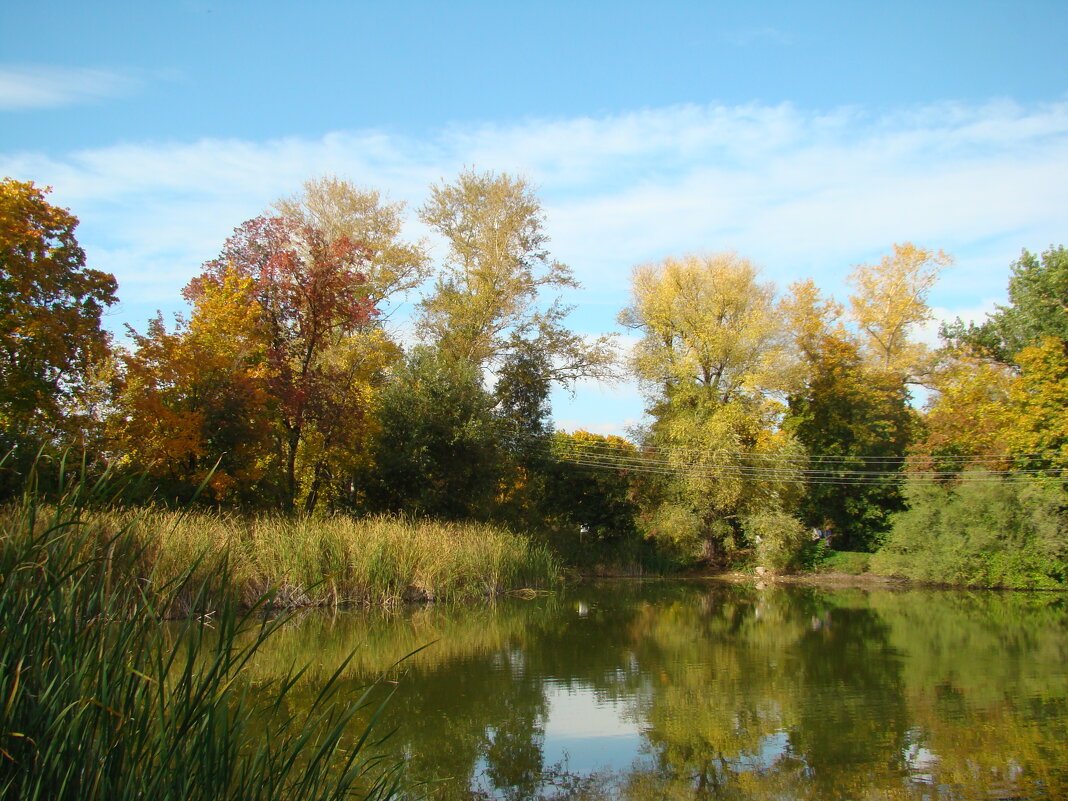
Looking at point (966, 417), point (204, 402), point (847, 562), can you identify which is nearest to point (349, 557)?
point (204, 402)

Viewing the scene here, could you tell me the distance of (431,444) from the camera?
2220cm

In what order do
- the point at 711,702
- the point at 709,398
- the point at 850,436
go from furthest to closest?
the point at 850,436 < the point at 709,398 < the point at 711,702

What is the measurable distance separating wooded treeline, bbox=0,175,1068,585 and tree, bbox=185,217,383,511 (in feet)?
0.25

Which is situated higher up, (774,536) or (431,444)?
(431,444)

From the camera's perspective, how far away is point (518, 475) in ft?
91.2

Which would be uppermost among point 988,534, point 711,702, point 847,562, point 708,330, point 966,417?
point 708,330

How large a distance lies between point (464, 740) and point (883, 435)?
26.2m

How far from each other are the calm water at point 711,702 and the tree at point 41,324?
21.8 feet

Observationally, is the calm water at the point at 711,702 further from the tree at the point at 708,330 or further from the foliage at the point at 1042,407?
the tree at the point at 708,330

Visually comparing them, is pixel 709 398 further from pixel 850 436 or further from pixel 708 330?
pixel 850 436

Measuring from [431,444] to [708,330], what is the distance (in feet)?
37.6

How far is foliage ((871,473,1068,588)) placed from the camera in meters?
21.9

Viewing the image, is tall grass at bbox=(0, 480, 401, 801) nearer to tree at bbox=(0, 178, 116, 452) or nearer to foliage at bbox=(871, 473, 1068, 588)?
tree at bbox=(0, 178, 116, 452)

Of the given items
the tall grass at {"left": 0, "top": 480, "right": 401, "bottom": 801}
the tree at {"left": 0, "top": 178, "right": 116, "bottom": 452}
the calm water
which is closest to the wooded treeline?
the tree at {"left": 0, "top": 178, "right": 116, "bottom": 452}
